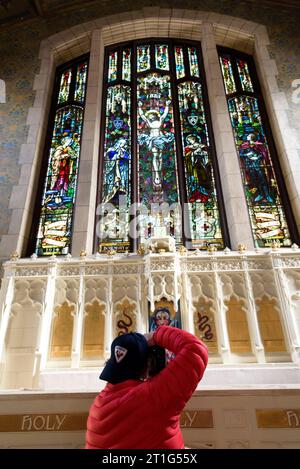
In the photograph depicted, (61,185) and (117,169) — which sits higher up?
(117,169)

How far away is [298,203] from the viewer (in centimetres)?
597

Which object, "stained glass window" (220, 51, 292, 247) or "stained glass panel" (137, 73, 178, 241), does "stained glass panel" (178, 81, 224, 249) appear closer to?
"stained glass panel" (137, 73, 178, 241)

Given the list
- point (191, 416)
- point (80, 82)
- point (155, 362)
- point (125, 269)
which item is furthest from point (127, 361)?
point (80, 82)

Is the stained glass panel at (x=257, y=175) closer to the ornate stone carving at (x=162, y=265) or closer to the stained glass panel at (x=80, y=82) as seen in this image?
the ornate stone carving at (x=162, y=265)

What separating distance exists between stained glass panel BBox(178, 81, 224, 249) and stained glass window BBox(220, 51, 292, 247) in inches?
24.2

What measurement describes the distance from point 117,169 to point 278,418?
5332 mm

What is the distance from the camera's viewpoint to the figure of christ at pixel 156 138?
6.75m

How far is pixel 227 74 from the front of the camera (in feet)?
27.2

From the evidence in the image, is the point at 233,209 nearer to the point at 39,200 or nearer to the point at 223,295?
the point at 223,295

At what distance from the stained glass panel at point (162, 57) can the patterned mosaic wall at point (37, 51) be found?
102 cm

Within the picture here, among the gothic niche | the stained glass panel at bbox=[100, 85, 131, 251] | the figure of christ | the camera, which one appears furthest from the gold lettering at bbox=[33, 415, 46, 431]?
the figure of christ

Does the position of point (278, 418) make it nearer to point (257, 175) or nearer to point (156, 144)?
point (257, 175)

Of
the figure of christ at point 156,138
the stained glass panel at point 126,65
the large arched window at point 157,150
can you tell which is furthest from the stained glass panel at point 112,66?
the figure of christ at point 156,138
